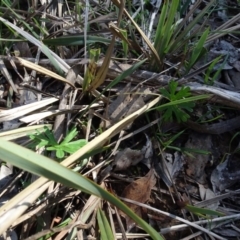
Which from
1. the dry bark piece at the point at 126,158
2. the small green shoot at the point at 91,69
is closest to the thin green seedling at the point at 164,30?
the small green shoot at the point at 91,69

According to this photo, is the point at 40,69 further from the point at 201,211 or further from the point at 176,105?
the point at 201,211

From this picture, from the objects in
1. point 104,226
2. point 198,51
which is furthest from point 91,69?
point 104,226

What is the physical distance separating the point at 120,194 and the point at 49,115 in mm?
378

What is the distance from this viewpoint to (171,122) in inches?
63.0

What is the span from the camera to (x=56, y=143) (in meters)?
1.39

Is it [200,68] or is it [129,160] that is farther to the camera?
[200,68]

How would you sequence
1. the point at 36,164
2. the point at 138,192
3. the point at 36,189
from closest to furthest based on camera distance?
the point at 36,164
the point at 36,189
the point at 138,192

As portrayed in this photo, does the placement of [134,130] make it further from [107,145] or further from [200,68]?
[200,68]

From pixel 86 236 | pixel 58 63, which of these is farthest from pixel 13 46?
pixel 86 236

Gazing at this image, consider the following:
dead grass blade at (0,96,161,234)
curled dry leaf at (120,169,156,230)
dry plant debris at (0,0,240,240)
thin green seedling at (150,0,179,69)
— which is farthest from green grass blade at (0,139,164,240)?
thin green seedling at (150,0,179,69)

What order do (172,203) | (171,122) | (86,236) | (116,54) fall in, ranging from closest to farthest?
1. (86,236)
2. (172,203)
3. (171,122)
4. (116,54)

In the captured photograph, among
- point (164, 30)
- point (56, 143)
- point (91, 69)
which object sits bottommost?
point (56, 143)

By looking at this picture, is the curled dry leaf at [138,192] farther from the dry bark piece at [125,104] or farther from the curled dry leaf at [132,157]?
the dry bark piece at [125,104]

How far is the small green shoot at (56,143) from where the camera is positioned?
1.36 metres
